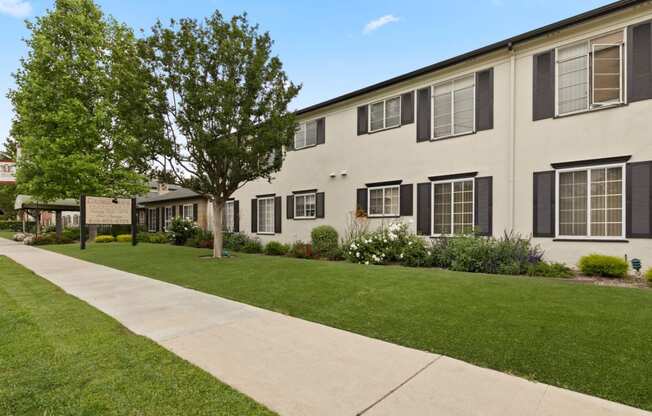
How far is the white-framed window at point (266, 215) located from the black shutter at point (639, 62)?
13.2 metres

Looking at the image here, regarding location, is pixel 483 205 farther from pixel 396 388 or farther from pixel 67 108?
pixel 67 108

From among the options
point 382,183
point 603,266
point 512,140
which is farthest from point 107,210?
point 603,266

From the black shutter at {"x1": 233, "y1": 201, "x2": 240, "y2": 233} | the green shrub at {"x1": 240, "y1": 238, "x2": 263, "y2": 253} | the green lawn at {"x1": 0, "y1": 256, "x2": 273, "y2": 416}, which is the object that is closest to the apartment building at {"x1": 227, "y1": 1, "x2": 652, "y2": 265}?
the green shrub at {"x1": 240, "y1": 238, "x2": 263, "y2": 253}

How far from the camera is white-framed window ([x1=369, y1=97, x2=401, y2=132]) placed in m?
12.3

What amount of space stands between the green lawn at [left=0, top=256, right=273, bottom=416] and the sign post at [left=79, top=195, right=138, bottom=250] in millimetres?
10872

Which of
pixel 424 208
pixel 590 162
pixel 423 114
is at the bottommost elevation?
pixel 424 208

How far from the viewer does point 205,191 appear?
12.3 meters

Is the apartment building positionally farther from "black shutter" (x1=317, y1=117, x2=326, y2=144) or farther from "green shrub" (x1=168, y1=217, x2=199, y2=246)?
"green shrub" (x1=168, y1=217, x2=199, y2=246)

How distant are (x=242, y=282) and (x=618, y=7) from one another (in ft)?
35.1

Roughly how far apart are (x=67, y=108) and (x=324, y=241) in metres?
16.3

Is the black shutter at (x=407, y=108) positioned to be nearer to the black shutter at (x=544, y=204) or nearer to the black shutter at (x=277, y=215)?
the black shutter at (x=544, y=204)

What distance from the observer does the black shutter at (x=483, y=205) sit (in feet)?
32.4

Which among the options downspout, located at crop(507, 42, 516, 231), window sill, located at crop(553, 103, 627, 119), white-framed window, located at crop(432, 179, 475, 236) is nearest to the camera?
window sill, located at crop(553, 103, 627, 119)

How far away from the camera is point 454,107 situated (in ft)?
35.6
